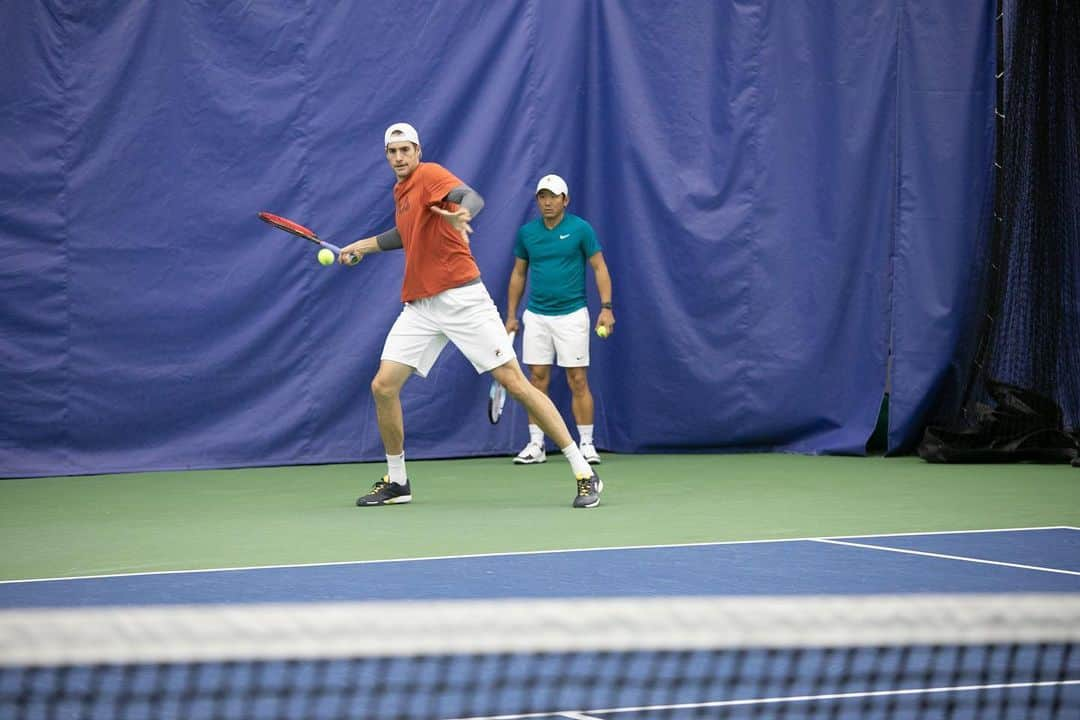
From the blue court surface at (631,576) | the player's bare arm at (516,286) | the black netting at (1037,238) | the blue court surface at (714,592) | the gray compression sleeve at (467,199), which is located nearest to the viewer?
the blue court surface at (714,592)

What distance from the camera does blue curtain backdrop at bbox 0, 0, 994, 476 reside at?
930cm

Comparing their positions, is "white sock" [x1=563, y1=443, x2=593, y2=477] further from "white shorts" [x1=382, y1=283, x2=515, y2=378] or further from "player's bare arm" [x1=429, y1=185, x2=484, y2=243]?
"player's bare arm" [x1=429, y1=185, x2=484, y2=243]

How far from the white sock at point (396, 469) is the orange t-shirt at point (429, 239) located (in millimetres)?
797

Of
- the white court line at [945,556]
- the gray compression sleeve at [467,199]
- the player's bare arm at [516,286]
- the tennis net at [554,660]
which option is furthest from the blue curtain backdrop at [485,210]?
the tennis net at [554,660]

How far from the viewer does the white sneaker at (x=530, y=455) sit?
9.87 m

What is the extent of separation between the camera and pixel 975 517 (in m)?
7.30

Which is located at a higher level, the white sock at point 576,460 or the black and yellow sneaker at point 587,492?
the white sock at point 576,460

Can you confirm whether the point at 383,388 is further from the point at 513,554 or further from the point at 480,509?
the point at 513,554

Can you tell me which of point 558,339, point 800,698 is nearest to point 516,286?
point 558,339

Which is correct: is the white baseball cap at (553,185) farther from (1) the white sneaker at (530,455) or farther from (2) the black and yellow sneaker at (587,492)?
(2) the black and yellow sneaker at (587,492)

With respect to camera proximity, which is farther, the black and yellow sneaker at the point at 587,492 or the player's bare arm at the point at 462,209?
the black and yellow sneaker at the point at 587,492

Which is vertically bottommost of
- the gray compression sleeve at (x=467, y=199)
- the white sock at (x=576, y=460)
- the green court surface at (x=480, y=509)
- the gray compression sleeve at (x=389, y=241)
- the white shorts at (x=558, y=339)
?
the green court surface at (x=480, y=509)

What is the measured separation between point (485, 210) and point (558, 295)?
818 mm

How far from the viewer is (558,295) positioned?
9719mm
